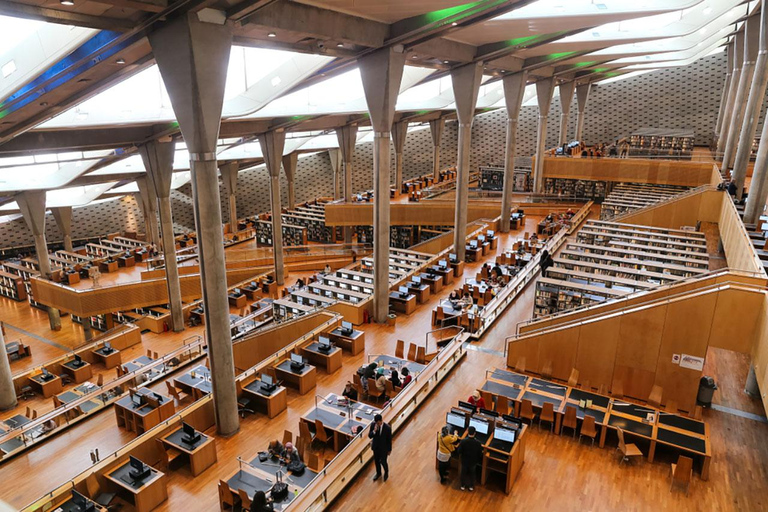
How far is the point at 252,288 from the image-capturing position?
2502 centimetres

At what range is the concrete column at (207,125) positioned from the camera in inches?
349

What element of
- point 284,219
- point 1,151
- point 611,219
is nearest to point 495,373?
point 611,219

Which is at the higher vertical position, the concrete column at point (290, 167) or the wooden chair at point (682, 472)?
the concrete column at point (290, 167)

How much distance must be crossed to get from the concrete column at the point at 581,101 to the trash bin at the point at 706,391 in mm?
30188

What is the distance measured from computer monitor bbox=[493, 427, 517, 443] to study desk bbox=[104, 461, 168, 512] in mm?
6348

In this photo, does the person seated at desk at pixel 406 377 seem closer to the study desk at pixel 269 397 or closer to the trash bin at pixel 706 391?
the study desk at pixel 269 397

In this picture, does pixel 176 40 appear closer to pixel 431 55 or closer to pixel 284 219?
pixel 431 55

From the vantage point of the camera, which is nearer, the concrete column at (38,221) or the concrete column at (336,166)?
the concrete column at (38,221)

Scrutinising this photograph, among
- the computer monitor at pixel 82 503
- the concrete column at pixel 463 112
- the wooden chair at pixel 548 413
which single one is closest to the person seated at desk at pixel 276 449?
the computer monitor at pixel 82 503

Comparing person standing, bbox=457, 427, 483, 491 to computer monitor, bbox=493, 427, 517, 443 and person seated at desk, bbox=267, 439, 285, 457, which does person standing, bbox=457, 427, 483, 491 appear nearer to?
computer monitor, bbox=493, 427, 517, 443

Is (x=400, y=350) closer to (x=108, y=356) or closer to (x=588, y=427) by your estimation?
(x=588, y=427)

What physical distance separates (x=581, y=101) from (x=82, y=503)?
39494 millimetres

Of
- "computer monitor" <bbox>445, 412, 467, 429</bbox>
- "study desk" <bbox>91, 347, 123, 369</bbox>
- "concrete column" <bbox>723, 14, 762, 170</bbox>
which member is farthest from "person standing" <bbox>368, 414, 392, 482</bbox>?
"concrete column" <bbox>723, 14, 762, 170</bbox>

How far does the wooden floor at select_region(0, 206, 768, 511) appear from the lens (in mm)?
7996
